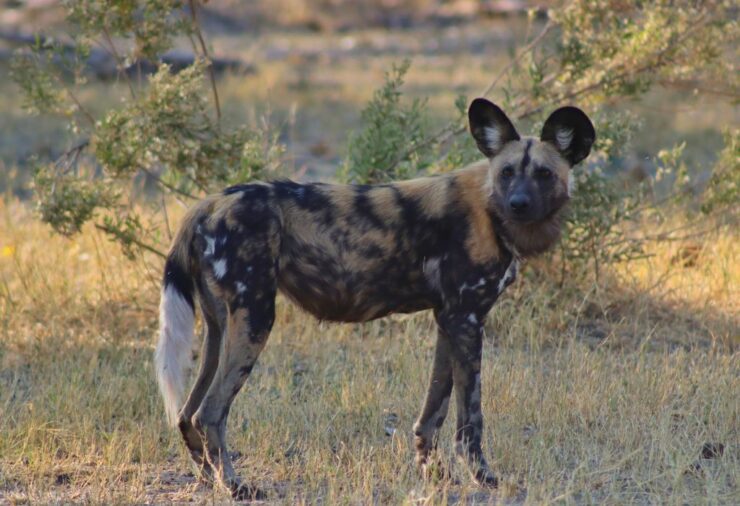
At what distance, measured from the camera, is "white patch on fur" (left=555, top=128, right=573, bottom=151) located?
3.81 meters

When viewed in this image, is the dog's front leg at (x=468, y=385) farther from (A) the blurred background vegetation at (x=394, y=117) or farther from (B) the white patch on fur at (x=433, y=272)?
(A) the blurred background vegetation at (x=394, y=117)

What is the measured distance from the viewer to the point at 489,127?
3867 mm

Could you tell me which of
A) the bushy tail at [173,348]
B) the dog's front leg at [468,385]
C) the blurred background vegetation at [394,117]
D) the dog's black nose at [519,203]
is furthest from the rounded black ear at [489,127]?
the blurred background vegetation at [394,117]

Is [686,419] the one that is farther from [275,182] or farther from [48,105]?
[48,105]

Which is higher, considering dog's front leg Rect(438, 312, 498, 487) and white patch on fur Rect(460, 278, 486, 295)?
white patch on fur Rect(460, 278, 486, 295)

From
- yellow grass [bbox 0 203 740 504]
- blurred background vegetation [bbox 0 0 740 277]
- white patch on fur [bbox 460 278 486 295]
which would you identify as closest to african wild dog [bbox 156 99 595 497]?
white patch on fur [bbox 460 278 486 295]

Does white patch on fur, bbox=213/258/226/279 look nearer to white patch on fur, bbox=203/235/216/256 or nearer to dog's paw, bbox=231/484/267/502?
white patch on fur, bbox=203/235/216/256

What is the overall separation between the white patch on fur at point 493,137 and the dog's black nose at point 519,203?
0.25 meters

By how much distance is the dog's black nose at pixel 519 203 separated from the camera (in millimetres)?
3658

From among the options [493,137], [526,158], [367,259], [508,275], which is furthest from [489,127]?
[367,259]

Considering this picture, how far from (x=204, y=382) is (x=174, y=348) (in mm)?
287

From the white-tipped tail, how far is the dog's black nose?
1.03 meters

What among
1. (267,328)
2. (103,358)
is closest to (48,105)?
A: (103,358)

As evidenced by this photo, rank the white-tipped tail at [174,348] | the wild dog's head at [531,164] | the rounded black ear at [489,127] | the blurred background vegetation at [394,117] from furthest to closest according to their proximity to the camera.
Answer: the blurred background vegetation at [394,117], the rounded black ear at [489,127], the wild dog's head at [531,164], the white-tipped tail at [174,348]
